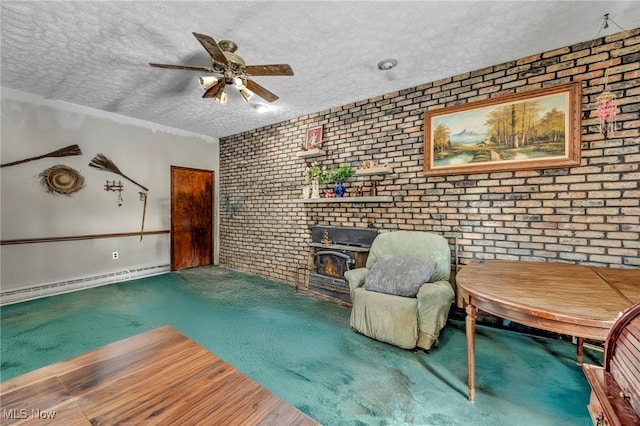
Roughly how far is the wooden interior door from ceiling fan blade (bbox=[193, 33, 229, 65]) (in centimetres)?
360

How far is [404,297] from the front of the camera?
240 cm

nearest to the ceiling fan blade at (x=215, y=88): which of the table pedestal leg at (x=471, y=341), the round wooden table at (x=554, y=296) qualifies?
the round wooden table at (x=554, y=296)

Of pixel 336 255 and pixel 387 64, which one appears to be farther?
pixel 336 255

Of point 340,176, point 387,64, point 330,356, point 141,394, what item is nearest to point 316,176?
point 340,176

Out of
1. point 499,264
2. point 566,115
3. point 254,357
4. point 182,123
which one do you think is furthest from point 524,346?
point 182,123

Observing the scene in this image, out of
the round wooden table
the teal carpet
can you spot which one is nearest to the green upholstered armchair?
the teal carpet

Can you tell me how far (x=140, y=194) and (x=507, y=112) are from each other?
18.2ft

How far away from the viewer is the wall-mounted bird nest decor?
3776mm

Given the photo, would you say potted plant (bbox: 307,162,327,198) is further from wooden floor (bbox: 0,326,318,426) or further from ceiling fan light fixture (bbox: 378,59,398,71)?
wooden floor (bbox: 0,326,318,426)

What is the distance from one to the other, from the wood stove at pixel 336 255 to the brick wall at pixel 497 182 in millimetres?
168

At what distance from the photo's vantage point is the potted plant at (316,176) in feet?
12.9

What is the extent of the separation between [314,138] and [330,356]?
3038 millimetres

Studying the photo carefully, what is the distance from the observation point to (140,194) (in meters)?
4.71

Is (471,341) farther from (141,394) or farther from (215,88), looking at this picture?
(215,88)
